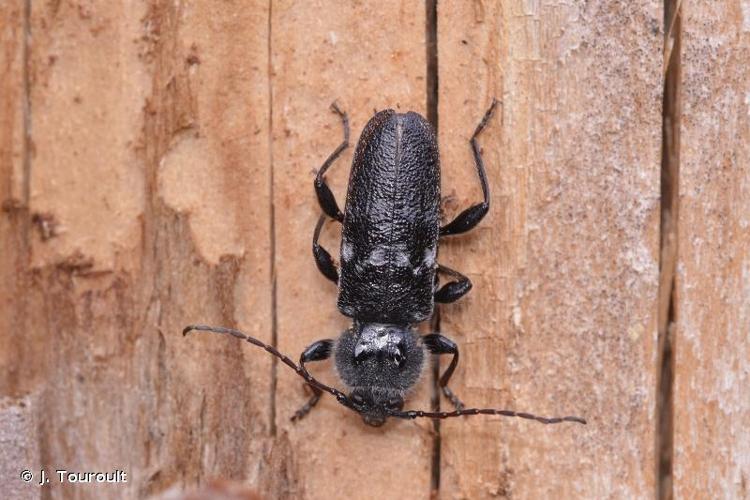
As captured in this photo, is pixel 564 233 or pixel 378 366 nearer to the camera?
pixel 564 233

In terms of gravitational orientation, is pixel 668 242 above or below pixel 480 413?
above

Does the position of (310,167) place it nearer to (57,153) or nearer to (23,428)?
(57,153)

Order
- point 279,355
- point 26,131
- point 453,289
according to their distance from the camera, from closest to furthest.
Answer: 1. point 453,289
2. point 279,355
3. point 26,131

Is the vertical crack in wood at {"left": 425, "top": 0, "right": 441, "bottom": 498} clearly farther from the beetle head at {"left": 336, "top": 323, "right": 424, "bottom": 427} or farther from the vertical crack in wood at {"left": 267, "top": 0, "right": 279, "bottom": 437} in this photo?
the vertical crack in wood at {"left": 267, "top": 0, "right": 279, "bottom": 437}

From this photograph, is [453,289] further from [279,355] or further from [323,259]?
[279,355]

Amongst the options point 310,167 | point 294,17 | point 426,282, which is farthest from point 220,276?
point 294,17

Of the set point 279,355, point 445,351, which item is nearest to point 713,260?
point 445,351

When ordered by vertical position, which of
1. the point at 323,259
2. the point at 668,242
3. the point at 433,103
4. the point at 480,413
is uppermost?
the point at 433,103
